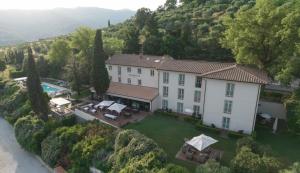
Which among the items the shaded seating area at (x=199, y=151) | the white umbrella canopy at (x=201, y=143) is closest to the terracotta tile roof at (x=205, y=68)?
the white umbrella canopy at (x=201, y=143)

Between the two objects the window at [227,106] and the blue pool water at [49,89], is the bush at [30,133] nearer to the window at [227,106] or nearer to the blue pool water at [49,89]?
the blue pool water at [49,89]

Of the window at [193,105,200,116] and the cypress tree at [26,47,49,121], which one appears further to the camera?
the cypress tree at [26,47,49,121]

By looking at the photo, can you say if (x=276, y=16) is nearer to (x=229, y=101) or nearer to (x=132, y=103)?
(x=229, y=101)

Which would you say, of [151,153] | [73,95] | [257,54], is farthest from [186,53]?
[151,153]

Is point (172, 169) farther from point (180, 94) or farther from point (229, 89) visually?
point (180, 94)

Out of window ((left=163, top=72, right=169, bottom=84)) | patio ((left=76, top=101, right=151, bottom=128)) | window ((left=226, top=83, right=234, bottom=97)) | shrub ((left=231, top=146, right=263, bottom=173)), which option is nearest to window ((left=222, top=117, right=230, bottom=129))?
window ((left=226, top=83, right=234, bottom=97))

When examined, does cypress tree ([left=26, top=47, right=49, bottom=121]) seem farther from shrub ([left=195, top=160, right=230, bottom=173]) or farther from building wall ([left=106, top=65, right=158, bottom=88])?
shrub ([left=195, top=160, right=230, bottom=173])
